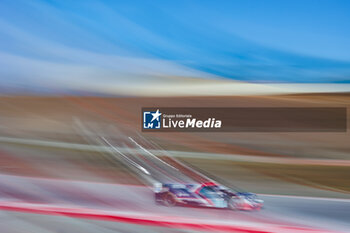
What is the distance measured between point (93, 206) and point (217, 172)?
1100mm

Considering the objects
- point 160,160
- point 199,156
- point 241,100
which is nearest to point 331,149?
point 241,100

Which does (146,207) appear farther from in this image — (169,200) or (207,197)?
(207,197)

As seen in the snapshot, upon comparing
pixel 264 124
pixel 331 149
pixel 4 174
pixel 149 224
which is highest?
pixel 264 124

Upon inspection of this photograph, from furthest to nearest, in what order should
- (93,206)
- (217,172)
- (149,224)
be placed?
(217,172) → (93,206) → (149,224)

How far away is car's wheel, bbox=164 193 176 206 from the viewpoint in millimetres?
3025

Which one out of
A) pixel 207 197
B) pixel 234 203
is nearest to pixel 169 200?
pixel 207 197

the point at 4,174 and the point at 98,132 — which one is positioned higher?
the point at 98,132

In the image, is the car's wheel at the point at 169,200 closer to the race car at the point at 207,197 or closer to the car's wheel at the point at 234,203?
the race car at the point at 207,197

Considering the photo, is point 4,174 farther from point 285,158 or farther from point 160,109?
point 285,158

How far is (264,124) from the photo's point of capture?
3.34 m

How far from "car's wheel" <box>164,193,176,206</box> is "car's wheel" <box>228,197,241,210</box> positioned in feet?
1.46

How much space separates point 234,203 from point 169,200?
52cm

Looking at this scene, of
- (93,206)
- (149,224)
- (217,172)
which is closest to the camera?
(149,224)

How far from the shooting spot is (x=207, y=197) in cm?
299
